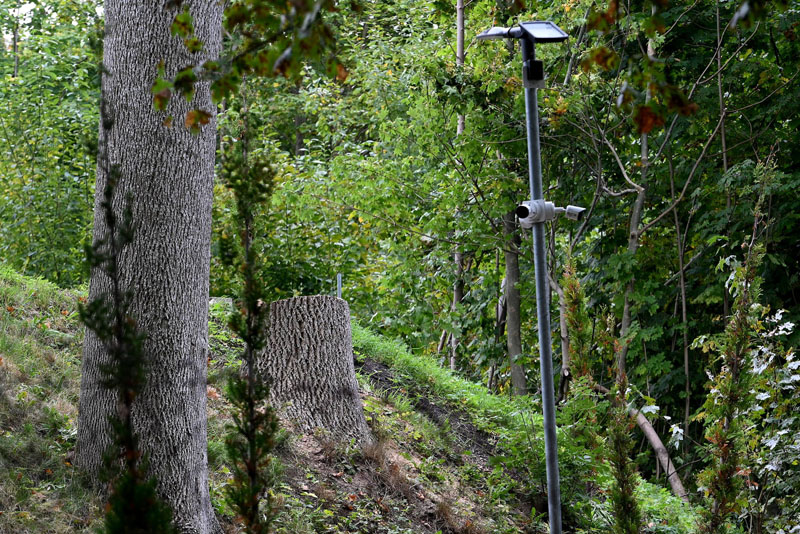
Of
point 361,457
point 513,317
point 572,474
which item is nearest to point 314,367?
point 361,457

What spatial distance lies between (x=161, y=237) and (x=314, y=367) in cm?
265

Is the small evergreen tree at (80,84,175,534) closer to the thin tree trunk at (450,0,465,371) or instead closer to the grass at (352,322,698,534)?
the grass at (352,322,698,534)

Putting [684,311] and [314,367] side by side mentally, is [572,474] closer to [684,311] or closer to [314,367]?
[314,367]

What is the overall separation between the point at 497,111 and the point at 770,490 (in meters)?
4.80

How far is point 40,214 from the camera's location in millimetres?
8047

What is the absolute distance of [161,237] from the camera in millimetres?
4312

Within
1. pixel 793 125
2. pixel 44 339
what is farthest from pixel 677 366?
pixel 44 339

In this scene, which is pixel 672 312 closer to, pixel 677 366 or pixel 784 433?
pixel 677 366

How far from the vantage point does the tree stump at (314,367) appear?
6.52 m

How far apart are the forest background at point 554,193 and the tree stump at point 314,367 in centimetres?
158

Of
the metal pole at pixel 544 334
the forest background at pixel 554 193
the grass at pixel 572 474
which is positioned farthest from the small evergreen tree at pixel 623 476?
the forest background at pixel 554 193

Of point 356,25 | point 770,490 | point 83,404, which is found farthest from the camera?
point 356,25

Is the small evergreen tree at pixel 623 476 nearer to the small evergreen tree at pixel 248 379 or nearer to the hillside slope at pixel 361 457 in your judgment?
the hillside slope at pixel 361 457

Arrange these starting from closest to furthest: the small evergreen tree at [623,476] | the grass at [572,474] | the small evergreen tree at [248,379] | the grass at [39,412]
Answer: the small evergreen tree at [248,379] → the grass at [39,412] → the small evergreen tree at [623,476] → the grass at [572,474]
